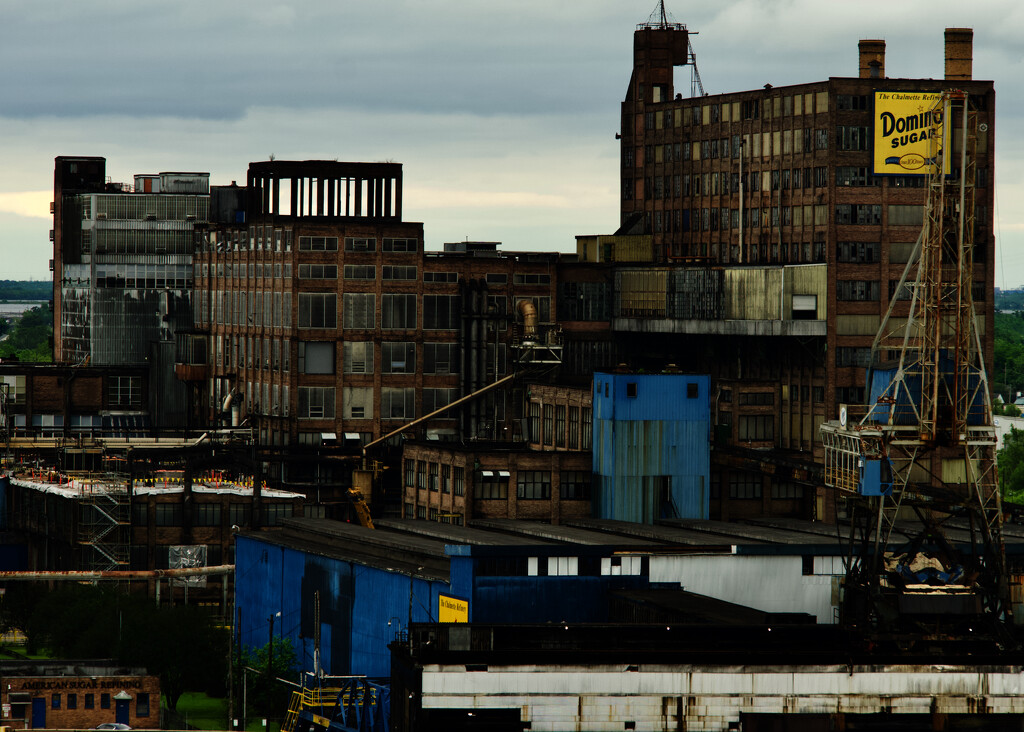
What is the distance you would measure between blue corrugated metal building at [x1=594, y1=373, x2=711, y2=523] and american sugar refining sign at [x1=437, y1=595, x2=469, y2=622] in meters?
29.3

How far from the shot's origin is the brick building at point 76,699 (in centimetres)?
9881

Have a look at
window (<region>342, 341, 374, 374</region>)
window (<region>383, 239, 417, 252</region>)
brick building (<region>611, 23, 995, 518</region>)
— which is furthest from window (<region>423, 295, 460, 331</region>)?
brick building (<region>611, 23, 995, 518</region>)

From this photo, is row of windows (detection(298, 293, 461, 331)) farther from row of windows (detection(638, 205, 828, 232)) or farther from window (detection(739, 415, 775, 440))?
window (detection(739, 415, 775, 440))

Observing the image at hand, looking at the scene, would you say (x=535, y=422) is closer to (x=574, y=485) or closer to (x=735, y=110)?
(x=574, y=485)

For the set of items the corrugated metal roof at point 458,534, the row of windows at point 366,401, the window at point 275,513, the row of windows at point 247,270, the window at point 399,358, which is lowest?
the window at point 275,513

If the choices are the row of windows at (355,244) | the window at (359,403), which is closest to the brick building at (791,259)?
the row of windows at (355,244)

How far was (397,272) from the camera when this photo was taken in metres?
165

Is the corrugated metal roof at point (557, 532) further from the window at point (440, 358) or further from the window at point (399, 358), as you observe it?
the window at point (440, 358)

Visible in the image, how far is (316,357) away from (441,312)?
10916 millimetres

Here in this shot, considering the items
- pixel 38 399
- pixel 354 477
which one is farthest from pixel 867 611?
pixel 38 399

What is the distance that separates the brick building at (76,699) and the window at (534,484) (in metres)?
36.0

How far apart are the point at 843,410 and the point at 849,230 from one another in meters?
60.9

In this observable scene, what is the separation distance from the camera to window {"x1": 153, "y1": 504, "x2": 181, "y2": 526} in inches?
5394

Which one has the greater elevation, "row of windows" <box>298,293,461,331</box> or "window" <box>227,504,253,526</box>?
"row of windows" <box>298,293,461,331</box>
